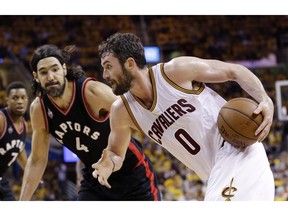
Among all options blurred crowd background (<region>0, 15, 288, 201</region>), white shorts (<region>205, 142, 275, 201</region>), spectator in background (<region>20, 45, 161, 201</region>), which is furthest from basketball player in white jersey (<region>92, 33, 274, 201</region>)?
blurred crowd background (<region>0, 15, 288, 201</region>)

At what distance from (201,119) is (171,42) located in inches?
310

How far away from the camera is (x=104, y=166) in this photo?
10.9ft

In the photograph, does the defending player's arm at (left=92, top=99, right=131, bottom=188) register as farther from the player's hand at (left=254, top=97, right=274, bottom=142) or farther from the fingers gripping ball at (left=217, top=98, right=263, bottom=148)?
the player's hand at (left=254, top=97, right=274, bottom=142)

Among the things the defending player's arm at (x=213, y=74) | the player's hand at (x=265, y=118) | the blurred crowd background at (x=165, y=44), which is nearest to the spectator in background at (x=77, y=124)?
the defending player's arm at (x=213, y=74)

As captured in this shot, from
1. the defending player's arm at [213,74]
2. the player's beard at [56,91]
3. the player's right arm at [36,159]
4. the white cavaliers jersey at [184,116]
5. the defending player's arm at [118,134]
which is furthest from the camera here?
the player's right arm at [36,159]

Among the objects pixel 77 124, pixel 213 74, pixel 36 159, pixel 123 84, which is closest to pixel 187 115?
pixel 213 74

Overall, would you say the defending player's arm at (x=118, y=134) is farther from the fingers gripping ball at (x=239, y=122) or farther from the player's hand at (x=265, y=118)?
the player's hand at (x=265, y=118)

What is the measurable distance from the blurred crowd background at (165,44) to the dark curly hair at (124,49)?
5697mm

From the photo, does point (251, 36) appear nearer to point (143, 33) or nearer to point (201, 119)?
point (143, 33)

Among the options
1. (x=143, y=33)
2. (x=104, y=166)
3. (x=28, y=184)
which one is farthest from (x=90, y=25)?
(x=104, y=166)

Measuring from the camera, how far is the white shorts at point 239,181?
308cm

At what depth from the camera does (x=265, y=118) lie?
306 cm

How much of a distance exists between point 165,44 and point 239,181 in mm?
8004

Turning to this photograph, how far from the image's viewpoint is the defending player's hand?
10.7 ft
